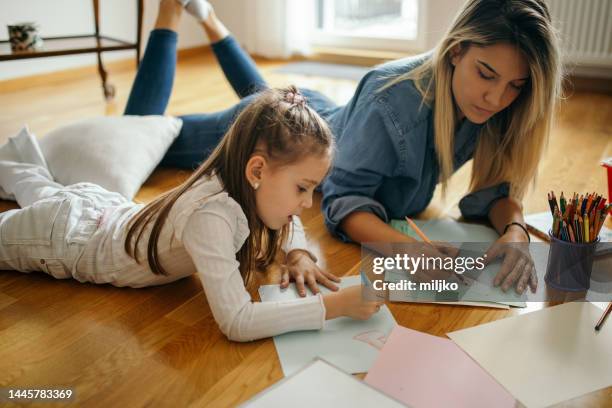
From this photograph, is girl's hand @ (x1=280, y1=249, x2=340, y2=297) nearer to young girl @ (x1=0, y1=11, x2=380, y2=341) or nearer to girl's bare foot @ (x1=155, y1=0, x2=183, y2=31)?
young girl @ (x1=0, y1=11, x2=380, y2=341)

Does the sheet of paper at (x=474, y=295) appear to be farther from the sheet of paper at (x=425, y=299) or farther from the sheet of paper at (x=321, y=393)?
the sheet of paper at (x=321, y=393)

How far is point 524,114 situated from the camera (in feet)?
4.16

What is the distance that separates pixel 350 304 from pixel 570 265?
1.37ft

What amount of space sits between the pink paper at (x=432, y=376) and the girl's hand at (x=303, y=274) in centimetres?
22

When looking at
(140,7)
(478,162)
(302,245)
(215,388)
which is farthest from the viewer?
(140,7)

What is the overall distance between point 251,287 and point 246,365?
0.25 metres

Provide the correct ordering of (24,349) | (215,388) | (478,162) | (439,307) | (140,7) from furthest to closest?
(140,7) → (478,162) → (439,307) → (24,349) → (215,388)

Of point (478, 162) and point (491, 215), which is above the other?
point (478, 162)

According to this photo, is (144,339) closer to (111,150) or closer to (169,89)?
(111,150)

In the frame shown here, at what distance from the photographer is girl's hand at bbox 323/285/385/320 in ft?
3.26

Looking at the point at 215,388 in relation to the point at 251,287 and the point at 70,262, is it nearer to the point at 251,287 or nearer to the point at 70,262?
the point at 251,287

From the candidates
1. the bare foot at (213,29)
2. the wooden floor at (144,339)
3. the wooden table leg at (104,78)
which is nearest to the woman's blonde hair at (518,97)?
the wooden floor at (144,339)

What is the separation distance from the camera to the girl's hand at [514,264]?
3.58 feet

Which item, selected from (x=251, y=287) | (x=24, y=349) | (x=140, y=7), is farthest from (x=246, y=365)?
(x=140, y=7)
